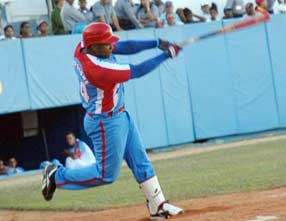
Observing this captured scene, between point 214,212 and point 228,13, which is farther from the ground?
point 214,212

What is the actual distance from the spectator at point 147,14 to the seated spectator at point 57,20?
2.15 m

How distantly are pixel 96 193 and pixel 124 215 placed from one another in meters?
2.90

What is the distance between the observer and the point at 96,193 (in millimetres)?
11383

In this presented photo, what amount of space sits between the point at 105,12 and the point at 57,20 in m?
1.03

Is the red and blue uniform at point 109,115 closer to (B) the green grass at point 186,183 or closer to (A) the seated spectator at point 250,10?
(B) the green grass at point 186,183

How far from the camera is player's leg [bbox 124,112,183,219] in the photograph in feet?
25.9

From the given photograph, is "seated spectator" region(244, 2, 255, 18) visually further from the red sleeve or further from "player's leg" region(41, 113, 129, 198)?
the red sleeve

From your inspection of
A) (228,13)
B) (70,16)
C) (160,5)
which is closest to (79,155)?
(70,16)

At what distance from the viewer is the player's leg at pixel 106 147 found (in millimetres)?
7712

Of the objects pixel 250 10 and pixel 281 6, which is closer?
pixel 250 10

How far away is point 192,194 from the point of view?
980 centimetres

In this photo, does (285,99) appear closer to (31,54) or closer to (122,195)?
(31,54)

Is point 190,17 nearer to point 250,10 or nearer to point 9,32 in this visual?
point 250,10

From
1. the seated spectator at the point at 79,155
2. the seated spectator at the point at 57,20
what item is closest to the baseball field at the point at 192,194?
the seated spectator at the point at 79,155
